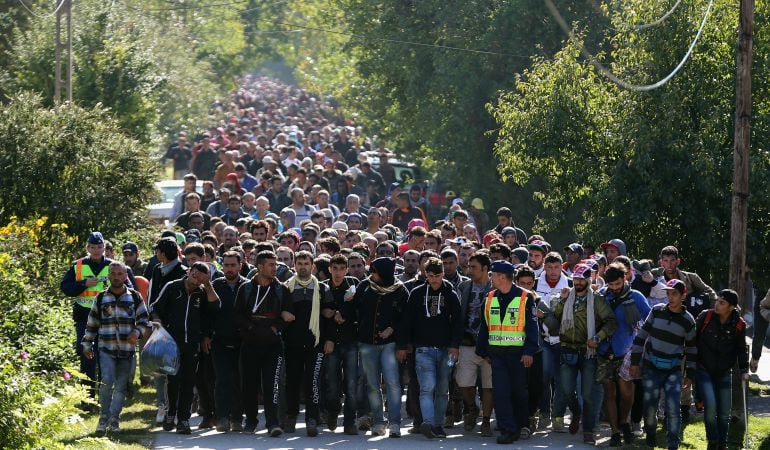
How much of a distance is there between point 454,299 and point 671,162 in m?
5.31

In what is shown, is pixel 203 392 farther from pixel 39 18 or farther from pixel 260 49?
pixel 260 49

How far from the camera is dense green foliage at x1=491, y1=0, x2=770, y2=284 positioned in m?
19.4

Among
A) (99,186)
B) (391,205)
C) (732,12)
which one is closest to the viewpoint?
(732,12)

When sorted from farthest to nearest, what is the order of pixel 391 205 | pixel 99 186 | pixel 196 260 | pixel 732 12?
pixel 391 205 → pixel 99 186 → pixel 732 12 → pixel 196 260

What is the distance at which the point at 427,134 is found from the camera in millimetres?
33812

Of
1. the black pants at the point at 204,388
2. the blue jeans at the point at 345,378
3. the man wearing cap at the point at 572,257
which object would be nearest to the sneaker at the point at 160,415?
the black pants at the point at 204,388

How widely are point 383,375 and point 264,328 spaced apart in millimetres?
1261

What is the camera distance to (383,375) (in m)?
15.5

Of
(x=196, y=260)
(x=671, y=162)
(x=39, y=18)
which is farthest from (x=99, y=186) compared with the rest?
(x=39, y=18)

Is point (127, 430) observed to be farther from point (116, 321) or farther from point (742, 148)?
point (742, 148)

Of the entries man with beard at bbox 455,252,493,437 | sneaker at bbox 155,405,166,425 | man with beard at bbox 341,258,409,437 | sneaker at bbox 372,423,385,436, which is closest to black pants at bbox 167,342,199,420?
sneaker at bbox 155,405,166,425

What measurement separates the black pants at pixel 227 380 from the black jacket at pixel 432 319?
1620 mm

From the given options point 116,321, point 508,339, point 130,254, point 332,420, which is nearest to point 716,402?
point 508,339

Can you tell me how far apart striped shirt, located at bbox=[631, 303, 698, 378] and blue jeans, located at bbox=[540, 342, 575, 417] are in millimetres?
1214
